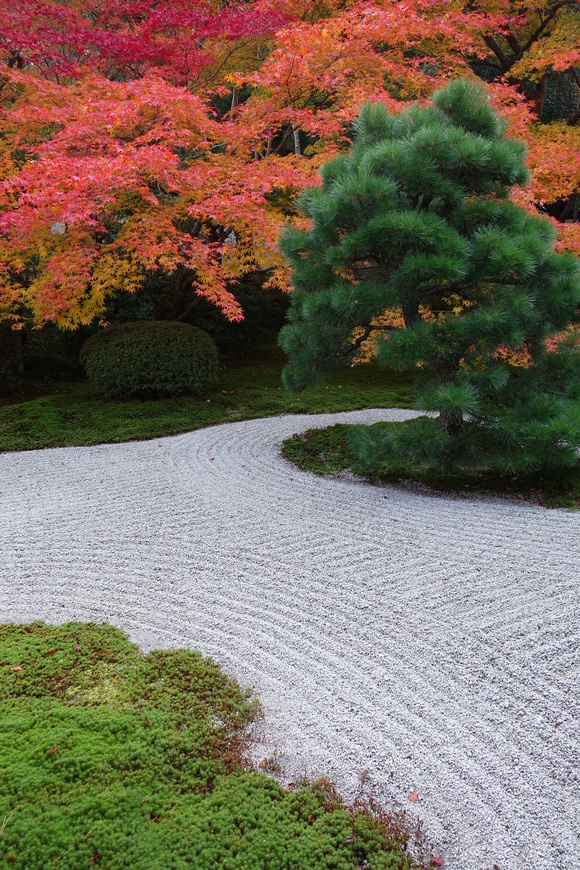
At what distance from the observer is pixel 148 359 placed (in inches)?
317

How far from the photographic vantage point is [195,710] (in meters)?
2.29

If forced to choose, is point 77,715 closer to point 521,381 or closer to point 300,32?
point 521,381

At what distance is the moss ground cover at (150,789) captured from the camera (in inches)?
65.8

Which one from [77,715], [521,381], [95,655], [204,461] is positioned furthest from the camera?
[204,461]

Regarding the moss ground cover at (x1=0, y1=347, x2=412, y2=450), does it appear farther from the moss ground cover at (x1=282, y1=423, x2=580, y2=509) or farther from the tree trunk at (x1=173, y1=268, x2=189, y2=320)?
the tree trunk at (x1=173, y1=268, x2=189, y2=320)

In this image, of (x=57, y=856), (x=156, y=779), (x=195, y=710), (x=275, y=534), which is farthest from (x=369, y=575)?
(x=57, y=856)

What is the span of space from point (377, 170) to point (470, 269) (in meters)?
1.09

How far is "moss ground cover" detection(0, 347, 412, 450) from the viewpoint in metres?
7.05

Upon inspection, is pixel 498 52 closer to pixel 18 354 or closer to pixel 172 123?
pixel 172 123

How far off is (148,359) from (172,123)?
3059mm

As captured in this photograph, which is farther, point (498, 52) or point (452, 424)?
point (498, 52)

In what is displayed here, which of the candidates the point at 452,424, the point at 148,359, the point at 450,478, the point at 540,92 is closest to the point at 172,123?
the point at 148,359

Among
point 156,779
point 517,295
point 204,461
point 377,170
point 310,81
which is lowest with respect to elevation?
point 156,779

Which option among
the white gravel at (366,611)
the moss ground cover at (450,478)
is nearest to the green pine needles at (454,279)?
the moss ground cover at (450,478)
